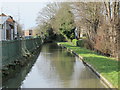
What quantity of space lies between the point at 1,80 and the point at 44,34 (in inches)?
2323

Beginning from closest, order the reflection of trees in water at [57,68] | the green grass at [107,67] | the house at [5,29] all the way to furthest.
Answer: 1. the green grass at [107,67]
2. the reflection of trees in water at [57,68]
3. the house at [5,29]

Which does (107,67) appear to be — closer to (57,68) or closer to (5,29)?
(57,68)

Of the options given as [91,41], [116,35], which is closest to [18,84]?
[116,35]

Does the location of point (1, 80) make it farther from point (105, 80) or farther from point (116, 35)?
point (116, 35)

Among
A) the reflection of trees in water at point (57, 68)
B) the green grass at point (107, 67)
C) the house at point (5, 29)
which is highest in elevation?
the house at point (5, 29)

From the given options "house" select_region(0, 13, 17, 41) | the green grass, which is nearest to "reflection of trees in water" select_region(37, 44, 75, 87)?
the green grass

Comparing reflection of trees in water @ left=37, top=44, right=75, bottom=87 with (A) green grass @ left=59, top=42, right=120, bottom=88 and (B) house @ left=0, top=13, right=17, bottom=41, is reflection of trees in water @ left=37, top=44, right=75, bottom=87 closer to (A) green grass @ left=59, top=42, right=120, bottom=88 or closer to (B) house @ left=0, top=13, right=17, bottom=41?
(A) green grass @ left=59, top=42, right=120, bottom=88

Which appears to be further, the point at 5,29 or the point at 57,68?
the point at 5,29

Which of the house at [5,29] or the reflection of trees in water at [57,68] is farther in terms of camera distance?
the house at [5,29]

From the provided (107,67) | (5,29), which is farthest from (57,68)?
(5,29)

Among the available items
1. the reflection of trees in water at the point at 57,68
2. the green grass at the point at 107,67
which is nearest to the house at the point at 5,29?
the reflection of trees in water at the point at 57,68

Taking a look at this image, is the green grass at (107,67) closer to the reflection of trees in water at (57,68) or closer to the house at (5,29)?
the reflection of trees in water at (57,68)

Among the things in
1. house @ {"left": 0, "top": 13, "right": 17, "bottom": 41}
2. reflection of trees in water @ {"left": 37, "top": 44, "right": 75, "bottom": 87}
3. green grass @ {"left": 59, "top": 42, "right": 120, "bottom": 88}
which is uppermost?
house @ {"left": 0, "top": 13, "right": 17, "bottom": 41}

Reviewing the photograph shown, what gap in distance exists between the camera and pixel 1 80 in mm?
9586
